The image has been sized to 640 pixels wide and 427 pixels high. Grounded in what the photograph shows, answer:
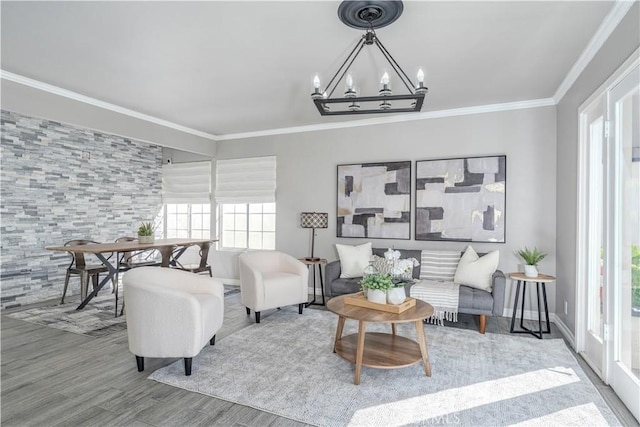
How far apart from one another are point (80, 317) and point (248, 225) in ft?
8.97

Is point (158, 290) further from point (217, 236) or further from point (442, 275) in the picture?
point (217, 236)

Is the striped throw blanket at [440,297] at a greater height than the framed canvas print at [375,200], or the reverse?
the framed canvas print at [375,200]

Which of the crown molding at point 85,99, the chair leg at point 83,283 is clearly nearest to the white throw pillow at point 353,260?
the crown molding at point 85,99

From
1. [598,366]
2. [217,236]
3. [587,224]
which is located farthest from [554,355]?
[217,236]

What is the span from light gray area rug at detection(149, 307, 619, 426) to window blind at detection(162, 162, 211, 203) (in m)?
3.57

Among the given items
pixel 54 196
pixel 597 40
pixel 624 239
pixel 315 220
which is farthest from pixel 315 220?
pixel 54 196

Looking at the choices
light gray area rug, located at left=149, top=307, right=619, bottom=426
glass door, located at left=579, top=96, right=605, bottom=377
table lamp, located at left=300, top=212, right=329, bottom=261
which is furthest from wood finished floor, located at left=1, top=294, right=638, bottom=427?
table lamp, located at left=300, top=212, right=329, bottom=261

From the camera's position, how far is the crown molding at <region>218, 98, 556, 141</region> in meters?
4.21

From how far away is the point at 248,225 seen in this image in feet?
20.1

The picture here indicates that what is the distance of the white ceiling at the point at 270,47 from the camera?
241cm

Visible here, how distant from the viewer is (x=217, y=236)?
20.7ft

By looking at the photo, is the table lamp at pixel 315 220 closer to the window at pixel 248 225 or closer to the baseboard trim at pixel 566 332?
the window at pixel 248 225

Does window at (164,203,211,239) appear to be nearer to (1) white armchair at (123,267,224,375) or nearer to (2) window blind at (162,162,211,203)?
(2) window blind at (162,162,211,203)

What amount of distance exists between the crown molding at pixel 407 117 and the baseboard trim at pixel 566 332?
2.51 meters
